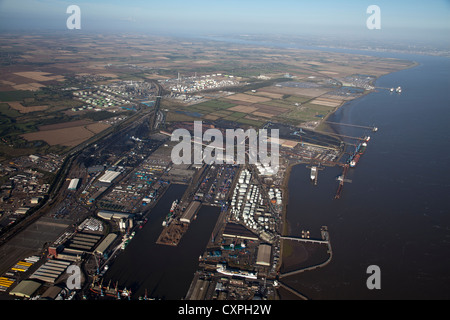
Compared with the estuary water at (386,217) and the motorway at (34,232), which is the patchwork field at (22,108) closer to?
the motorway at (34,232)

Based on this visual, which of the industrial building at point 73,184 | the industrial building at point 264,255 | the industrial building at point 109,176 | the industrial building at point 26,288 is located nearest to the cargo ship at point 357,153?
the industrial building at point 264,255

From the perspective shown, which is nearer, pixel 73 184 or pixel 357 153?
pixel 73 184

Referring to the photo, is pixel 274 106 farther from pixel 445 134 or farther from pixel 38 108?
pixel 38 108

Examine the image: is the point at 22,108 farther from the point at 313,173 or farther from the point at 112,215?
the point at 313,173

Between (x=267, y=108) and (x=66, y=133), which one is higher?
(x=267, y=108)

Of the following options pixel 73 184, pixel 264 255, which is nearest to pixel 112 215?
pixel 73 184

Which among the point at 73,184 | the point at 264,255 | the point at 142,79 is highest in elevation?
the point at 142,79

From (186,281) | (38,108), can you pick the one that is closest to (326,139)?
(186,281)
